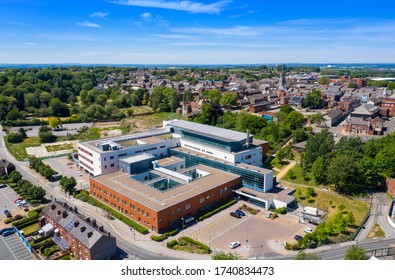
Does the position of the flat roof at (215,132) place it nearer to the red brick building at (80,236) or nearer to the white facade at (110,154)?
the white facade at (110,154)

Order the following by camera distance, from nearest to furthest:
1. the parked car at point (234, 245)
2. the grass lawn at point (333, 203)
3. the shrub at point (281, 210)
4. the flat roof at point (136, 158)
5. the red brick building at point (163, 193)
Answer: the parked car at point (234, 245) → the red brick building at point (163, 193) → the shrub at point (281, 210) → the grass lawn at point (333, 203) → the flat roof at point (136, 158)

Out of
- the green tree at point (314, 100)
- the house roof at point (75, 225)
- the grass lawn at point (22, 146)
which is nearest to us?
the house roof at point (75, 225)

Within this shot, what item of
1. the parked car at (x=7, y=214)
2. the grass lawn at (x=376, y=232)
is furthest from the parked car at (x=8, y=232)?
the grass lawn at (x=376, y=232)

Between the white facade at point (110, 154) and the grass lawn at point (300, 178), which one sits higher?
the white facade at point (110, 154)

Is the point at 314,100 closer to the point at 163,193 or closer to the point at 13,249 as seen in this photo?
the point at 163,193

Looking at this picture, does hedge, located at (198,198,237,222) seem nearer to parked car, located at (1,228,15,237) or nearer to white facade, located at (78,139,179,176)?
white facade, located at (78,139,179,176)

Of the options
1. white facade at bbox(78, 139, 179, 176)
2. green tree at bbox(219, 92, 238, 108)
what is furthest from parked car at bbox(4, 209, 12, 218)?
green tree at bbox(219, 92, 238, 108)

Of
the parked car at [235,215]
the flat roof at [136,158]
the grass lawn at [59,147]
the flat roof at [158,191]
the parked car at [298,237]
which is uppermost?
the flat roof at [136,158]
